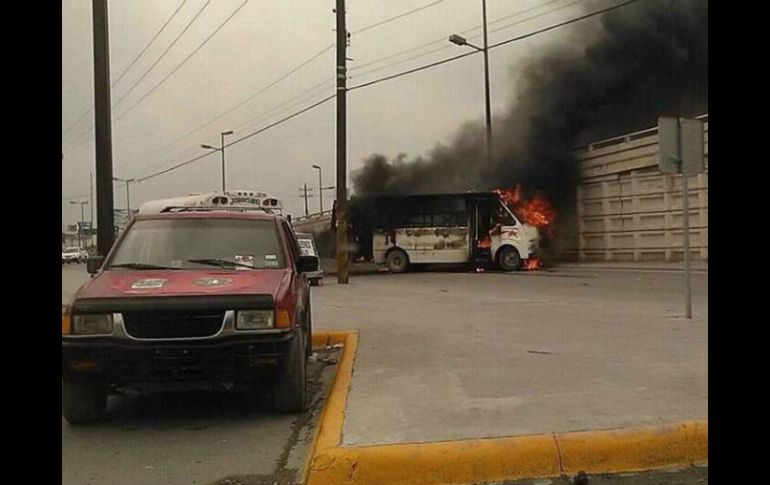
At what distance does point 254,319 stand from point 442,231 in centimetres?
1833

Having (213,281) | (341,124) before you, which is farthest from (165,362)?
(341,124)

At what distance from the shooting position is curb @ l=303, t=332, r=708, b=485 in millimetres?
3578

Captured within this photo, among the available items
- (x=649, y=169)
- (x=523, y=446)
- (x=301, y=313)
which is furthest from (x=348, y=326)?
(x=649, y=169)

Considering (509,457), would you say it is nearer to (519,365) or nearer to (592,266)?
(519,365)

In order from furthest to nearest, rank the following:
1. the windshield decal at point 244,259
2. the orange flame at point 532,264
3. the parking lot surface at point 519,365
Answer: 1. the orange flame at point 532,264
2. the windshield decal at point 244,259
3. the parking lot surface at point 519,365

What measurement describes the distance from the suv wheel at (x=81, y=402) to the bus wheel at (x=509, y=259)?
17885 millimetres

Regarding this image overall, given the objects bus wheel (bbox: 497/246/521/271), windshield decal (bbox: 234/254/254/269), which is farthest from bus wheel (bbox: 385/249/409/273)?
windshield decal (bbox: 234/254/254/269)

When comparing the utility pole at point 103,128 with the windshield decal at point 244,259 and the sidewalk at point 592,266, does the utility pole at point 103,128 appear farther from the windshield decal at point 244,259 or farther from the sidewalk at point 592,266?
the sidewalk at point 592,266

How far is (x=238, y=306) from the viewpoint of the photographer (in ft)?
15.1

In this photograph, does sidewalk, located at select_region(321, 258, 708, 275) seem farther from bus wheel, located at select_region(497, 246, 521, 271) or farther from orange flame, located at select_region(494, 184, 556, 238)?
orange flame, located at select_region(494, 184, 556, 238)

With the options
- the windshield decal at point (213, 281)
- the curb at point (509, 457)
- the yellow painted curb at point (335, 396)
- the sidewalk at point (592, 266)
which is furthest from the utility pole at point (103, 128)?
the sidewalk at point (592, 266)

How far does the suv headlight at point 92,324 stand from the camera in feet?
14.7

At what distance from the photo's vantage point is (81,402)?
4.82m
